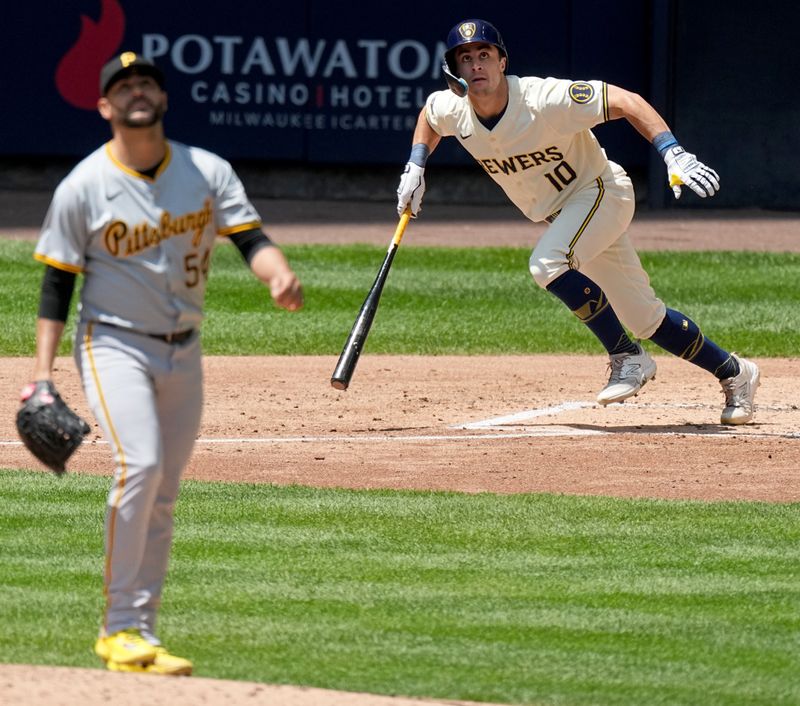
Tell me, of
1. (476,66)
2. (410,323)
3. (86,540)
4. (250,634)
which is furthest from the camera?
(410,323)

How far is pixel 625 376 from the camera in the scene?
936 centimetres

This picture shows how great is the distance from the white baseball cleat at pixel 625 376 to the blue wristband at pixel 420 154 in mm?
1435

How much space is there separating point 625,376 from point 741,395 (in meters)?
0.63

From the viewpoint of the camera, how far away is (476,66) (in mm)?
8688

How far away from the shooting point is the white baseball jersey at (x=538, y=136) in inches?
343

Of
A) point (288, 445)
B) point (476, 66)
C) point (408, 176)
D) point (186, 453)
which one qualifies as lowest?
point (288, 445)

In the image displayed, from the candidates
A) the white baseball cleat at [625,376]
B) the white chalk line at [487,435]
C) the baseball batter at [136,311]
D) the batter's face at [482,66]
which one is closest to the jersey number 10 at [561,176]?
the batter's face at [482,66]

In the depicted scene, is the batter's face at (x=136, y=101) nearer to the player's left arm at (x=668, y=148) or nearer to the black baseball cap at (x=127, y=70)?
the black baseball cap at (x=127, y=70)

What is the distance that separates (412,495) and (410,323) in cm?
610

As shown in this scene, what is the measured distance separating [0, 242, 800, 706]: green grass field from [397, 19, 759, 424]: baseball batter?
5.70 feet

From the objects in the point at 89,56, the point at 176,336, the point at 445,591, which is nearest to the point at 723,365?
the point at 445,591

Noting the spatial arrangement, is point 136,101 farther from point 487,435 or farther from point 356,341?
point 487,435

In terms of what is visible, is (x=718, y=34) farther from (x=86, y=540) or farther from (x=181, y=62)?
(x=86, y=540)

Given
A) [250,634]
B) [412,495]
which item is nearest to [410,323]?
[412,495]
